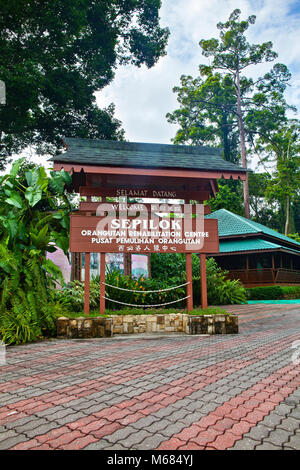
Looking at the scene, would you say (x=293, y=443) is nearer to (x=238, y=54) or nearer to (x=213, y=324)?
(x=213, y=324)

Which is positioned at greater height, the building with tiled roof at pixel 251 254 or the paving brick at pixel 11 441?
the building with tiled roof at pixel 251 254

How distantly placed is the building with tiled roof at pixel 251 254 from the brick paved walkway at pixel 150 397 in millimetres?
14562

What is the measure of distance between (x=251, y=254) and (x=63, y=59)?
54.3 feet

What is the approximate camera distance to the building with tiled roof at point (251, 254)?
19809 mm

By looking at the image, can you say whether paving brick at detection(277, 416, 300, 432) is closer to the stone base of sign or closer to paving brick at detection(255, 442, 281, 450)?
paving brick at detection(255, 442, 281, 450)

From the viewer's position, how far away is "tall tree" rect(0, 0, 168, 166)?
1465 centimetres

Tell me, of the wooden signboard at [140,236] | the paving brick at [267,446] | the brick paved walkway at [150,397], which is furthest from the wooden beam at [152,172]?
the paving brick at [267,446]

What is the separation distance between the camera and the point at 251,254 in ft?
70.0

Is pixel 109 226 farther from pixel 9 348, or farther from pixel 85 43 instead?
pixel 85 43

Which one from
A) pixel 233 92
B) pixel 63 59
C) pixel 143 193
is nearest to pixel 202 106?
pixel 233 92

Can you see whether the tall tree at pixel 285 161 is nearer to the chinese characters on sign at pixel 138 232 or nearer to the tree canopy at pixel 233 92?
the tree canopy at pixel 233 92

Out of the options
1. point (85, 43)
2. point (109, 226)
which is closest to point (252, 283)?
point (109, 226)

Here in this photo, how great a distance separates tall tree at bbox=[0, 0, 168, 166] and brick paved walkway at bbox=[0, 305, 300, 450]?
1313 centimetres

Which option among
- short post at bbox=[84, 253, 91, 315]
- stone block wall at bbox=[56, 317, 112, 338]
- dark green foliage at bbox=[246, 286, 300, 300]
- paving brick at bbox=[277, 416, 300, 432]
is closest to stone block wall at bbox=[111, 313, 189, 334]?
stone block wall at bbox=[56, 317, 112, 338]
